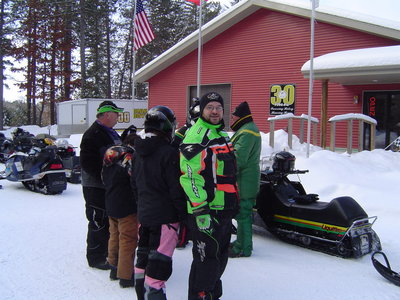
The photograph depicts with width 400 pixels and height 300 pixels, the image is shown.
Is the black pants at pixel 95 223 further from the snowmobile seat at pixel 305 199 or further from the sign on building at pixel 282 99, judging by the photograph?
the sign on building at pixel 282 99

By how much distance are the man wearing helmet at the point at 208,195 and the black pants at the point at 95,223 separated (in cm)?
159

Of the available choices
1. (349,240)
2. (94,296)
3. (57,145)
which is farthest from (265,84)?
(94,296)

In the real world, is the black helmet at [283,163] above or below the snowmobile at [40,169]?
above

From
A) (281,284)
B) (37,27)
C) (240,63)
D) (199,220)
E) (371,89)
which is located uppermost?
(37,27)

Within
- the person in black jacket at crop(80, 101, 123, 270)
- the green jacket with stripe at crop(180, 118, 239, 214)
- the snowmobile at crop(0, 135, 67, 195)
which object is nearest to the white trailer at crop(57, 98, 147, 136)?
the snowmobile at crop(0, 135, 67, 195)

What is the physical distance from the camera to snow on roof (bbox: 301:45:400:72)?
34.7ft

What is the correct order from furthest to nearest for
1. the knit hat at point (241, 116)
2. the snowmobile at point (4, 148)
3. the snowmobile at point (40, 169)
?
the snowmobile at point (4, 148) → the snowmobile at point (40, 169) → the knit hat at point (241, 116)

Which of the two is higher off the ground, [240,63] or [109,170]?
[240,63]

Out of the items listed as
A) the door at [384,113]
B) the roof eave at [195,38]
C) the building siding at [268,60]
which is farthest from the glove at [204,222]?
the roof eave at [195,38]

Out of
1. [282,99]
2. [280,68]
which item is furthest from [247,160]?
[280,68]

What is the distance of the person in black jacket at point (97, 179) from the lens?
13.5 ft

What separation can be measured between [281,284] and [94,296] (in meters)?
1.79

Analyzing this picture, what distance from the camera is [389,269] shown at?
157 inches

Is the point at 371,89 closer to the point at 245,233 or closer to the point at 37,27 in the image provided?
the point at 245,233
